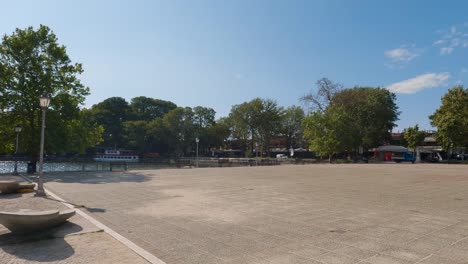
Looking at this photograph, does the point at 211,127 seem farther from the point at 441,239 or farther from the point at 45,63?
the point at 441,239

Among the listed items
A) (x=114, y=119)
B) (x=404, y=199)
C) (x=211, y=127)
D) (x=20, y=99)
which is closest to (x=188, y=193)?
(x=404, y=199)

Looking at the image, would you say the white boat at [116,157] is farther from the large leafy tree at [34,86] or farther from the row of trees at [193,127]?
the large leafy tree at [34,86]

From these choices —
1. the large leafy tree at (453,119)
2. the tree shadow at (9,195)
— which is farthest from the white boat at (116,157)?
the tree shadow at (9,195)

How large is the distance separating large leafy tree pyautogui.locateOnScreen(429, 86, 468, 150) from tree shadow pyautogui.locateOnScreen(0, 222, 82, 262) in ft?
196

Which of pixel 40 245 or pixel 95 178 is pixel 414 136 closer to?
pixel 95 178

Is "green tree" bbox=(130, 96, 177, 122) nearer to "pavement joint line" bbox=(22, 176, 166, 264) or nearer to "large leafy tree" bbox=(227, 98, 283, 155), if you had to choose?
"large leafy tree" bbox=(227, 98, 283, 155)

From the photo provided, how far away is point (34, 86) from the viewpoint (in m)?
27.8

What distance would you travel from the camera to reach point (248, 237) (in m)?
6.83

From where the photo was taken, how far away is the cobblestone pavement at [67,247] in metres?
5.43

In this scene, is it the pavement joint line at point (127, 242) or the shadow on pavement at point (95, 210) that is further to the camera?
the shadow on pavement at point (95, 210)

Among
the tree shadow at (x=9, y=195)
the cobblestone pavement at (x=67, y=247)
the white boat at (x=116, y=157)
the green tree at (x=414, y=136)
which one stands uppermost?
the green tree at (x=414, y=136)

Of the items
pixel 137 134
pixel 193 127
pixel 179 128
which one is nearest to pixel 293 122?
pixel 193 127

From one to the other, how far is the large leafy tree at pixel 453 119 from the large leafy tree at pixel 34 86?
54139 mm

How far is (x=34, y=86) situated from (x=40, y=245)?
2597 cm
